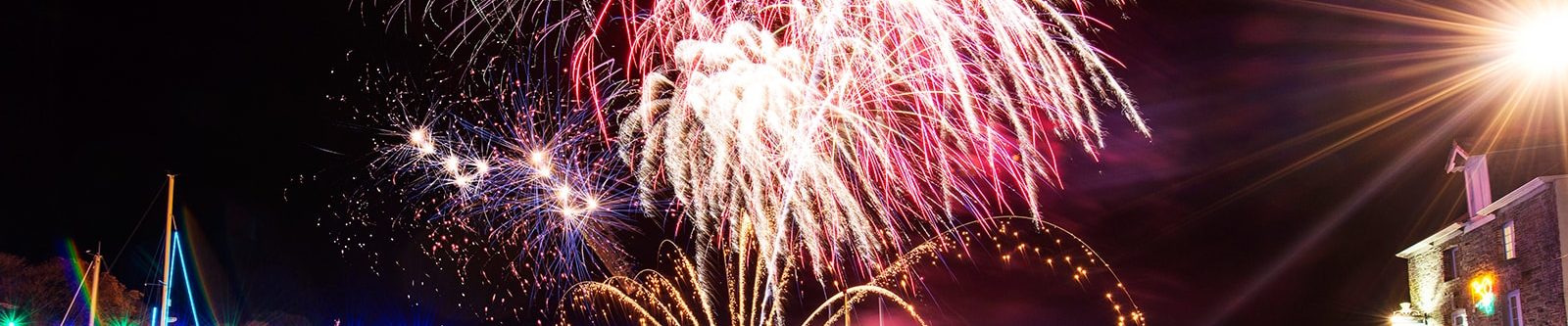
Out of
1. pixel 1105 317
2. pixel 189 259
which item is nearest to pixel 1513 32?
pixel 1105 317

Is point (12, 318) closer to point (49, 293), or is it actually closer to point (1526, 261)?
point (49, 293)

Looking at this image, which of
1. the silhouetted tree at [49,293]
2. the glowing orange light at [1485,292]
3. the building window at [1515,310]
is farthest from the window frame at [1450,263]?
the silhouetted tree at [49,293]

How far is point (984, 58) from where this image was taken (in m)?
15.1

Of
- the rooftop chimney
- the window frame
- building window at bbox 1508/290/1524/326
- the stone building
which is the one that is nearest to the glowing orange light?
the stone building

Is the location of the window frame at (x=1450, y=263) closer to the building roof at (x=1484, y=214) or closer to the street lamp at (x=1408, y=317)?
the building roof at (x=1484, y=214)

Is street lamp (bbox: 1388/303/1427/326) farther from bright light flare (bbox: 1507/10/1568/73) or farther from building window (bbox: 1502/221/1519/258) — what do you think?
bright light flare (bbox: 1507/10/1568/73)

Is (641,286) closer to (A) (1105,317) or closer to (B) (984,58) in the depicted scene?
(B) (984,58)

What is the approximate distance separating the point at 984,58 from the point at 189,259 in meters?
36.6

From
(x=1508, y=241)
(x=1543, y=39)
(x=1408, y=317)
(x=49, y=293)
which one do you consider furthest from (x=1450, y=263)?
(x=49, y=293)

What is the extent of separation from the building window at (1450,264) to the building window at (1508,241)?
4000 mm

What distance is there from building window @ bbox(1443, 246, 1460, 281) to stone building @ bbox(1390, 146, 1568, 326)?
22 millimetres

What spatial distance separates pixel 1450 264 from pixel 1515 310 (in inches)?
192

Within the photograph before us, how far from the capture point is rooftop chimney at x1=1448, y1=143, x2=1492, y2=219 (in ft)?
81.2

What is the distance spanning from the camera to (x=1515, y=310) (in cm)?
2416
